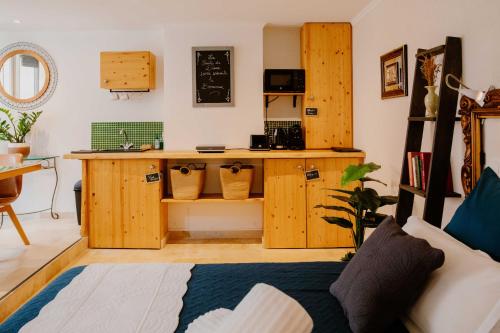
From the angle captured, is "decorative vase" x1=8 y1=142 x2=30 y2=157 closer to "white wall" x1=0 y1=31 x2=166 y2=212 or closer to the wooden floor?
"white wall" x1=0 y1=31 x2=166 y2=212

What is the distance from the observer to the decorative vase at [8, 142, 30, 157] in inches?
173

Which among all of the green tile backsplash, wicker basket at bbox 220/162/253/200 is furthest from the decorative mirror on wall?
wicker basket at bbox 220/162/253/200

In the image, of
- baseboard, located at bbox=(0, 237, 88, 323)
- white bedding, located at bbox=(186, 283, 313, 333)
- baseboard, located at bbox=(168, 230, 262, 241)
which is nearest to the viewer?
white bedding, located at bbox=(186, 283, 313, 333)

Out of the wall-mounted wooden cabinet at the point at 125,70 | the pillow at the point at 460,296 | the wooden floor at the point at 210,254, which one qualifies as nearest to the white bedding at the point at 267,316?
the pillow at the point at 460,296

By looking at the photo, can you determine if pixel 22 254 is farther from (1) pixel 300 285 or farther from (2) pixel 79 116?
(1) pixel 300 285

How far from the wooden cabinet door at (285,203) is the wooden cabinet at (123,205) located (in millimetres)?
1153

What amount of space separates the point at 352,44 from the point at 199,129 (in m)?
1.99

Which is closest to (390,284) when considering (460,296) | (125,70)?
(460,296)

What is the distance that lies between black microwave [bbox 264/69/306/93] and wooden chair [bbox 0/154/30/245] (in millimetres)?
2649

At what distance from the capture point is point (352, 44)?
166 inches

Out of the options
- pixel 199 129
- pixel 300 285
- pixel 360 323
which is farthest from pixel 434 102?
pixel 199 129

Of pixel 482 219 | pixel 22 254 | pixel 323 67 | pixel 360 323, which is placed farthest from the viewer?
pixel 323 67

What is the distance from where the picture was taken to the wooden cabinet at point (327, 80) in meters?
4.20

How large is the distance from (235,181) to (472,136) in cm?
238
